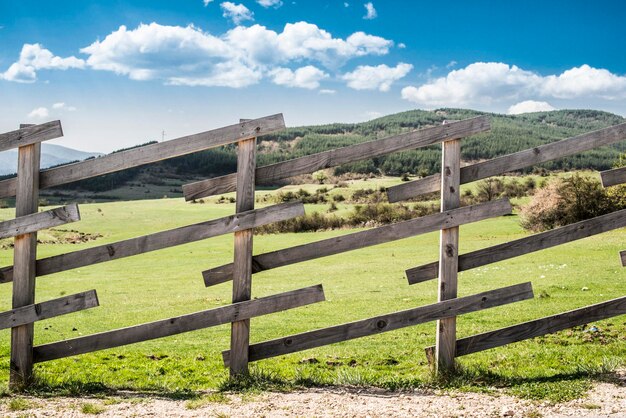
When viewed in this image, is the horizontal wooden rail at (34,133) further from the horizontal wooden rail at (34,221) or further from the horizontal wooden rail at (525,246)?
the horizontal wooden rail at (525,246)

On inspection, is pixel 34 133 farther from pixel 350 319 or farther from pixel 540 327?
pixel 350 319

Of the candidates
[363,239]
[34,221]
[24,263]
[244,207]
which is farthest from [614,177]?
[24,263]

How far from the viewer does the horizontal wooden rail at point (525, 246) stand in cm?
705

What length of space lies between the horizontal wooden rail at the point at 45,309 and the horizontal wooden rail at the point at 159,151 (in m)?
1.30

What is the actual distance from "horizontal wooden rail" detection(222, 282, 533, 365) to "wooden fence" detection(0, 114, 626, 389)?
1 centimetres

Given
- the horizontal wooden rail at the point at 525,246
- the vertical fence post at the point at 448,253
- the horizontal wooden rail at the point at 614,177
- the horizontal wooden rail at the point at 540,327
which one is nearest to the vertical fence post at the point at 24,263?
the horizontal wooden rail at the point at 525,246

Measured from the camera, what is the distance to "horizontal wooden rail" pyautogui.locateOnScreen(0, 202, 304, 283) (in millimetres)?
6715

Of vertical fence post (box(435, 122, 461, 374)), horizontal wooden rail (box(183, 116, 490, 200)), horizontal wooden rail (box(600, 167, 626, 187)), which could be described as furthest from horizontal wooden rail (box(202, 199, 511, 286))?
horizontal wooden rail (box(600, 167, 626, 187))

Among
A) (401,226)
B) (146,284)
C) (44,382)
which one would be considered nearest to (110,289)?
(146,284)

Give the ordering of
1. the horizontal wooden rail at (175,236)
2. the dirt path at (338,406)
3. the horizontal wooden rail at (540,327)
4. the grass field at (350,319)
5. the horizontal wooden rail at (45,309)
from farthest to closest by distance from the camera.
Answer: the grass field at (350,319) < the horizontal wooden rail at (540,327) < the horizontal wooden rail at (45,309) < the horizontal wooden rail at (175,236) < the dirt path at (338,406)

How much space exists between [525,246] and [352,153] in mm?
2260

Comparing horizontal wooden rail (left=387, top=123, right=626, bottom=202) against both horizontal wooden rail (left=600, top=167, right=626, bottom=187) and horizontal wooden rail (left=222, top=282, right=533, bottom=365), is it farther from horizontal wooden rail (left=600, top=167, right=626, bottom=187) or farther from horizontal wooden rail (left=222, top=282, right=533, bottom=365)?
horizontal wooden rail (left=222, top=282, right=533, bottom=365)

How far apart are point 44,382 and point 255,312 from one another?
2653mm

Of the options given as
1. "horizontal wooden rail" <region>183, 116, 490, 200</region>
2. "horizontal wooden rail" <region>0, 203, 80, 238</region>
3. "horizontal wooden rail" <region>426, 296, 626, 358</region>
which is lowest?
"horizontal wooden rail" <region>426, 296, 626, 358</region>
